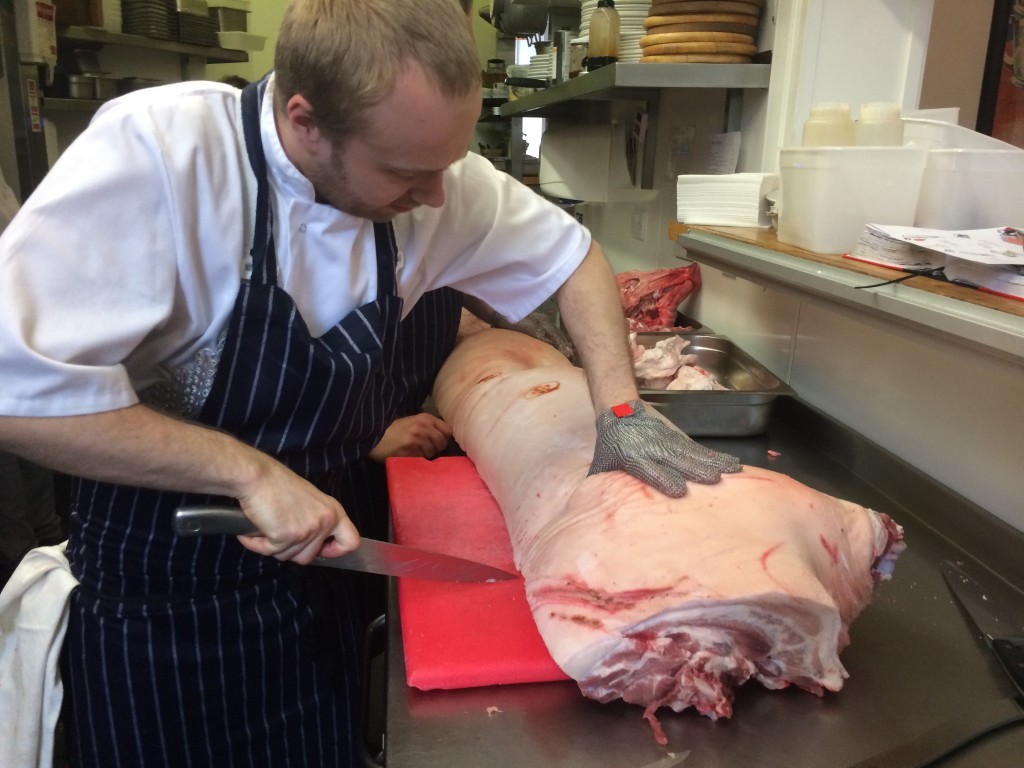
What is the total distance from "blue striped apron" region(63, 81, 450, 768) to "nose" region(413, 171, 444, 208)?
15cm

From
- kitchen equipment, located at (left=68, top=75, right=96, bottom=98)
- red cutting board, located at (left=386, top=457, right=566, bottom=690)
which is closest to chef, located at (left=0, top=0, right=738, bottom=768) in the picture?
red cutting board, located at (left=386, top=457, right=566, bottom=690)

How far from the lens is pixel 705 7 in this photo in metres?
1.86

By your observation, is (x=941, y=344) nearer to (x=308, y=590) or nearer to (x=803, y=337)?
(x=803, y=337)

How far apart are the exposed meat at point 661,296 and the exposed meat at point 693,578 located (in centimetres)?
113

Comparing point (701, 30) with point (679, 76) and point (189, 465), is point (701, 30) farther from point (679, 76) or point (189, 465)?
point (189, 465)

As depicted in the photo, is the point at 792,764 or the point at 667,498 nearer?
the point at 792,764

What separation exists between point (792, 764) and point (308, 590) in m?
0.77

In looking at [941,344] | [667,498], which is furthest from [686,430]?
[667,498]

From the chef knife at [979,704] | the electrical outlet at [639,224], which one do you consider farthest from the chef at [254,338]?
the electrical outlet at [639,224]

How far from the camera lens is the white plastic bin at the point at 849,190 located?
1.26 meters

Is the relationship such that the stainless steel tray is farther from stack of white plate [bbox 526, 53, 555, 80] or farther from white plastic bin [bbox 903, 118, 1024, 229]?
stack of white plate [bbox 526, 53, 555, 80]

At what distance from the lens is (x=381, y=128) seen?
2.88ft

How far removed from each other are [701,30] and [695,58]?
2.4 inches

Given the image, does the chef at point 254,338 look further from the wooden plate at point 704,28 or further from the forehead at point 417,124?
the wooden plate at point 704,28
